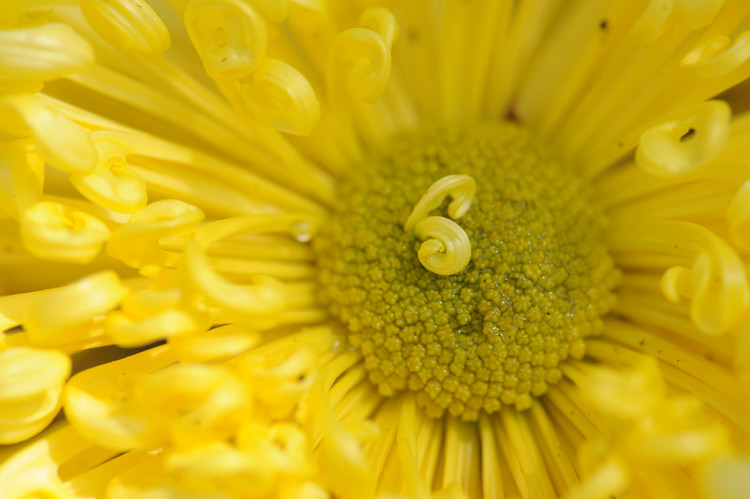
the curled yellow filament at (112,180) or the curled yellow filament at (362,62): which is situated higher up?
the curled yellow filament at (362,62)

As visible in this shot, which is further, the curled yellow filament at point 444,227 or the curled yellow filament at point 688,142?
the curled yellow filament at point 444,227

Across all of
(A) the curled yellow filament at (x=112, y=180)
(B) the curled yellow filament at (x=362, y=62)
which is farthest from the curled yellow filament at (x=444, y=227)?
(A) the curled yellow filament at (x=112, y=180)

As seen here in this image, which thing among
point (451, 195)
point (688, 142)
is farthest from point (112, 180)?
point (688, 142)

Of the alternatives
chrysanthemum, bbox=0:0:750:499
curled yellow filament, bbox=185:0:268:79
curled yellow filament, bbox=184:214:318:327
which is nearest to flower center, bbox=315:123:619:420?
chrysanthemum, bbox=0:0:750:499

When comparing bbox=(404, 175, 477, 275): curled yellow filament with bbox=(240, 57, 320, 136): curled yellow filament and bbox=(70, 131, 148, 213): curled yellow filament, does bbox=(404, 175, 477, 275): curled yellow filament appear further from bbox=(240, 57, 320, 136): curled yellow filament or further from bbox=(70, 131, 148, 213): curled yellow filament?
bbox=(70, 131, 148, 213): curled yellow filament

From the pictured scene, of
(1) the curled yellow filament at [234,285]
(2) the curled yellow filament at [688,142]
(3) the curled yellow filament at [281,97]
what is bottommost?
(1) the curled yellow filament at [234,285]

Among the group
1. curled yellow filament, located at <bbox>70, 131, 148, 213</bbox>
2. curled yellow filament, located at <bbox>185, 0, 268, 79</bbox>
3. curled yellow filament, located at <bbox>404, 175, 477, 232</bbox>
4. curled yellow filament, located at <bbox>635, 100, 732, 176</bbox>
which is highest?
curled yellow filament, located at <bbox>635, 100, 732, 176</bbox>

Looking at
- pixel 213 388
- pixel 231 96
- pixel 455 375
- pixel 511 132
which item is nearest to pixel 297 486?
pixel 213 388

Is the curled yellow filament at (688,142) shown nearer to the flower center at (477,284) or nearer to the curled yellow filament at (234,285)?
the flower center at (477,284)
